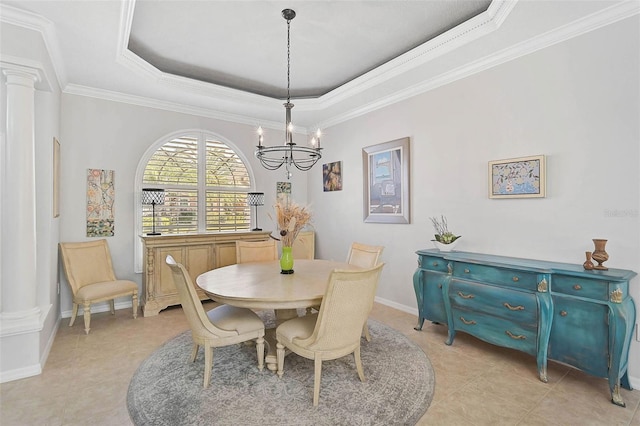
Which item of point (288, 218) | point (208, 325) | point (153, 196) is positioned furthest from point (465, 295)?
point (153, 196)

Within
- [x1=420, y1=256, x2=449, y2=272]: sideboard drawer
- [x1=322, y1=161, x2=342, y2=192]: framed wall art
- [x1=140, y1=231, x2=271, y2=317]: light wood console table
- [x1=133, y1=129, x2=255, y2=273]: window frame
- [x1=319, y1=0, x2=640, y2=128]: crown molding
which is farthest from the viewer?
[x1=322, y1=161, x2=342, y2=192]: framed wall art

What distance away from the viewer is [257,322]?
256cm

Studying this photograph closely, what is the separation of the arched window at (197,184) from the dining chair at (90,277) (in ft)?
2.01

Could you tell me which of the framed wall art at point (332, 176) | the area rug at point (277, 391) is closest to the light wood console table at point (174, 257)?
the area rug at point (277, 391)

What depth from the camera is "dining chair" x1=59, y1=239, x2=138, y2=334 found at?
3479 millimetres

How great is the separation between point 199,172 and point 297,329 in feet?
10.7

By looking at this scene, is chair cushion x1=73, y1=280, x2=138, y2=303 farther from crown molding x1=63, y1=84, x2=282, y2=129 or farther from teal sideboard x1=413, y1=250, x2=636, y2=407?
teal sideboard x1=413, y1=250, x2=636, y2=407

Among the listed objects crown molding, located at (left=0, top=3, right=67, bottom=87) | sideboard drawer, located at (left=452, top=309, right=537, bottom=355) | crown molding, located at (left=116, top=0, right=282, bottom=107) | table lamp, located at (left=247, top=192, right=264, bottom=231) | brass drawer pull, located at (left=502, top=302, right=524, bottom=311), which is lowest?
sideboard drawer, located at (left=452, top=309, right=537, bottom=355)

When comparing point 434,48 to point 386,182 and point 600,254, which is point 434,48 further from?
point 600,254

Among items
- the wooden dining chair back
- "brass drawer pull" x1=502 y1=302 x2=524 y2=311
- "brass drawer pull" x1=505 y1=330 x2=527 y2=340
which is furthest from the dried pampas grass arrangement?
"brass drawer pull" x1=505 y1=330 x2=527 y2=340

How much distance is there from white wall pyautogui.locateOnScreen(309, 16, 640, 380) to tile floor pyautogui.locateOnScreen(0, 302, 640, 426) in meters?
0.60

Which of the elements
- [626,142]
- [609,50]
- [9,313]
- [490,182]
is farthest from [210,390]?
[609,50]

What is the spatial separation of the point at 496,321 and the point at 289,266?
1.90m

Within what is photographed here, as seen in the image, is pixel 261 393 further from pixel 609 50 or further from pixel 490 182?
pixel 609 50
